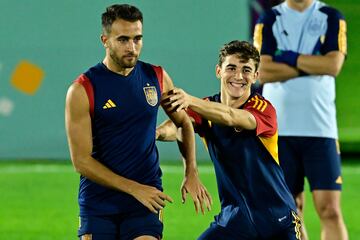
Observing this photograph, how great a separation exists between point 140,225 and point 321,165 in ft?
7.07

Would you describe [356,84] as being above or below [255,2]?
below

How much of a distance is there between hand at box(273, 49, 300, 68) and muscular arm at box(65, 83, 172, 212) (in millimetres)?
2405

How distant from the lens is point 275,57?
8367 millimetres

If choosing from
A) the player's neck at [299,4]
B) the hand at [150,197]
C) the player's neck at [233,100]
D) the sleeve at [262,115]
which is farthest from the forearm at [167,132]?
the player's neck at [299,4]

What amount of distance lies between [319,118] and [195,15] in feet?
22.0

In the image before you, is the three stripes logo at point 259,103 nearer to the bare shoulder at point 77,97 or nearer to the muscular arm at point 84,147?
the muscular arm at point 84,147

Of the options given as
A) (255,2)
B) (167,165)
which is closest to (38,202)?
(167,165)

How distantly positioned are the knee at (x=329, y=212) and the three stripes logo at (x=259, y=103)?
1.56 metres

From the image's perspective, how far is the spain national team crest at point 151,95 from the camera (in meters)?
6.47

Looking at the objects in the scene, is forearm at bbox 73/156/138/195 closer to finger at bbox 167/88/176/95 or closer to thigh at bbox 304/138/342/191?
finger at bbox 167/88/176/95

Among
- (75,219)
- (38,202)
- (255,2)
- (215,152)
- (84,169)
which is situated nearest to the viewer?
(84,169)

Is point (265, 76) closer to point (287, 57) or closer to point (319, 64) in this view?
point (287, 57)

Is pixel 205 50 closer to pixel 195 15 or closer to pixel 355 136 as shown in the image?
pixel 195 15

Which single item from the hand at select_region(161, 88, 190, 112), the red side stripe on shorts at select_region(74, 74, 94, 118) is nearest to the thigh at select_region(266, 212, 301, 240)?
the hand at select_region(161, 88, 190, 112)
